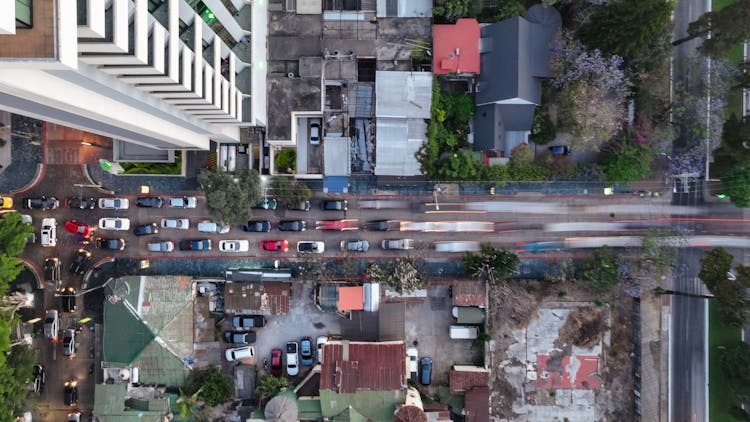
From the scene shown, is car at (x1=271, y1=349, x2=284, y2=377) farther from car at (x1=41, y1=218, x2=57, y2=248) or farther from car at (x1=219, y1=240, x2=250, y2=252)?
car at (x1=41, y1=218, x2=57, y2=248)

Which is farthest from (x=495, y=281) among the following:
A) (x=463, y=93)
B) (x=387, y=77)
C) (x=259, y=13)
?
(x=259, y=13)

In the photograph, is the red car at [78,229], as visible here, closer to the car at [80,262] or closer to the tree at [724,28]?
the car at [80,262]

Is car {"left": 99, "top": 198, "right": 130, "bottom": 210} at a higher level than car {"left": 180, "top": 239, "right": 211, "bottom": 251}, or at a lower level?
higher

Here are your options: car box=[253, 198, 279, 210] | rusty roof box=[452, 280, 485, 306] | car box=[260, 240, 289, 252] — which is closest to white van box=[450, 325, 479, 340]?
rusty roof box=[452, 280, 485, 306]

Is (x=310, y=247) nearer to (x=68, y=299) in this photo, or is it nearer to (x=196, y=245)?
(x=196, y=245)

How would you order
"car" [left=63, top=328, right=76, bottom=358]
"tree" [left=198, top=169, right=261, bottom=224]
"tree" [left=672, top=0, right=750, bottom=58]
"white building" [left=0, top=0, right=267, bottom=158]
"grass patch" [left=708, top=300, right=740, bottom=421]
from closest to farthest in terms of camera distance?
"white building" [left=0, top=0, right=267, bottom=158], "tree" [left=672, top=0, right=750, bottom=58], "tree" [left=198, top=169, right=261, bottom=224], "car" [left=63, top=328, right=76, bottom=358], "grass patch" [left=708, top=300, right=740, bottom=421]

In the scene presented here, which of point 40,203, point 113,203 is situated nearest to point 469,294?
point 113,203
